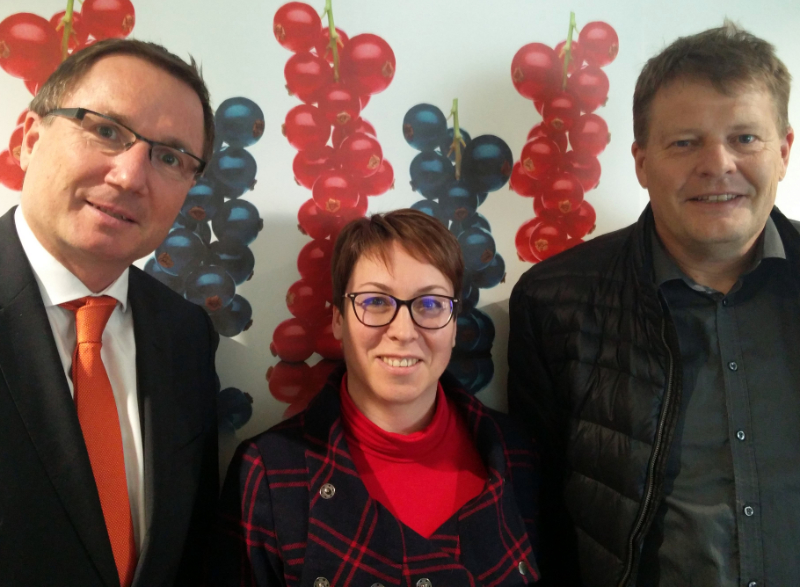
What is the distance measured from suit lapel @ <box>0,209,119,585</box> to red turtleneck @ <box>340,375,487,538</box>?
58 cm

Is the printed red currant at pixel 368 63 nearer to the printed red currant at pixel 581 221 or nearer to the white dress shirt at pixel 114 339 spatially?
the printed red currant at pixel 581 221

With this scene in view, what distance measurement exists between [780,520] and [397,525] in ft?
2.98

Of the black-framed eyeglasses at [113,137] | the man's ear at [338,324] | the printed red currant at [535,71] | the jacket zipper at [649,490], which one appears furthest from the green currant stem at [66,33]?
the jacket zipper at [649,490]

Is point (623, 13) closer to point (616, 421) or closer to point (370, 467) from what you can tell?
point (616, 421)

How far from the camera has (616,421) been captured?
1.29 m

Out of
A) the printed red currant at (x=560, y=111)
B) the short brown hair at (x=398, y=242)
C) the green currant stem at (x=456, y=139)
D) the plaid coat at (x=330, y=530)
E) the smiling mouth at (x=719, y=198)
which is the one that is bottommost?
the plaid coat at (x=330, y=530)

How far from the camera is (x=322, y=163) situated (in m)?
1.53

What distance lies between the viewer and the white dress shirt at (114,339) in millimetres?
985

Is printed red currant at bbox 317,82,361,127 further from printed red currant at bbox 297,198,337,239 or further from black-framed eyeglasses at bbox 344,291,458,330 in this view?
black-framed eyeglasses at bbox 344,291,458,330

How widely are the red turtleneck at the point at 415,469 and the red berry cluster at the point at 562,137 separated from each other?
2.51 feet

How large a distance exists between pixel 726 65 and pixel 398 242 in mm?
952

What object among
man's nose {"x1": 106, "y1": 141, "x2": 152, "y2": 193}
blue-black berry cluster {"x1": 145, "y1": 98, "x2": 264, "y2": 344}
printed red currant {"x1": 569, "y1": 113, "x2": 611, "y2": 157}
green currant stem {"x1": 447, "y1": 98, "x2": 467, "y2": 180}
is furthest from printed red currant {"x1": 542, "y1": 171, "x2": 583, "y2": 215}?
man's nose {"x1": 106, "y1": 141, "x2": 152, "y2": 193}

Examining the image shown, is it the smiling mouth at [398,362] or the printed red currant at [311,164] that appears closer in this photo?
the smiling mouth at [398,362]

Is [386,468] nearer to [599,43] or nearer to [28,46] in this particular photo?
[28,46]
